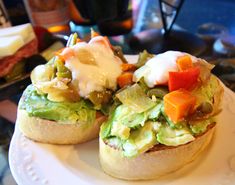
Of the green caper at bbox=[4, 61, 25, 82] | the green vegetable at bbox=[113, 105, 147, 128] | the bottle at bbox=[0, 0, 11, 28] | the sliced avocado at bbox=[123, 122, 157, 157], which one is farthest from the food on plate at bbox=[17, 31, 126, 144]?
the bottle at bbox=[0, 0, 11, 28]

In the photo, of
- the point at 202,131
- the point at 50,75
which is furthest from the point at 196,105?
the point at 50,75

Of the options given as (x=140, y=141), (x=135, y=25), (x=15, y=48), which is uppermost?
(x=140, y=141)

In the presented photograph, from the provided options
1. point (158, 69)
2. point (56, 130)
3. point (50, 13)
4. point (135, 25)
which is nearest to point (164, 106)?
point (158, 69)

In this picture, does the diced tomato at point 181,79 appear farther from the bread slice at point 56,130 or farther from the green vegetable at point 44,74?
the green vegetable at point 44,74

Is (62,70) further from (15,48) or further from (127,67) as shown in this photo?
(15,48)

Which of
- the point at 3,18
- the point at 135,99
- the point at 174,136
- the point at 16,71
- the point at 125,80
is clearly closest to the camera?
the point at 174,136

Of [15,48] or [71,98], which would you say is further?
[15,48]

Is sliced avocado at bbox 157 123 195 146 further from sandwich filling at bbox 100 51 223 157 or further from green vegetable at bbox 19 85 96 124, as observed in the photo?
green vegetable at bbox 19 85 96 124
